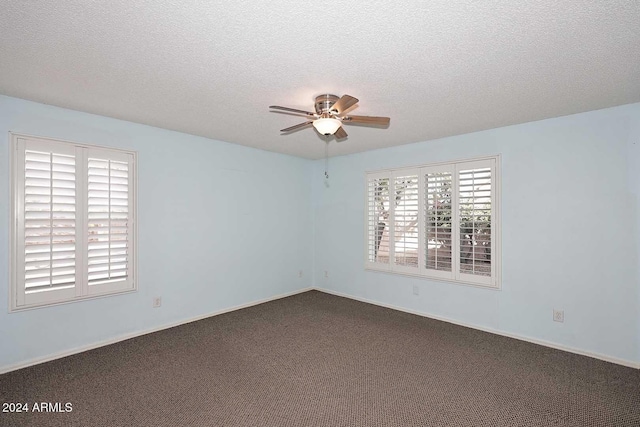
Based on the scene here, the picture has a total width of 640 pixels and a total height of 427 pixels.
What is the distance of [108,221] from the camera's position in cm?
346

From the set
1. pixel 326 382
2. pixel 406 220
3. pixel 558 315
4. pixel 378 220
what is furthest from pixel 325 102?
pixel 558 315

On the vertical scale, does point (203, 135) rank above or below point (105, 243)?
above

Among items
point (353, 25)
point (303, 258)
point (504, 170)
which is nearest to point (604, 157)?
point (504, 170)

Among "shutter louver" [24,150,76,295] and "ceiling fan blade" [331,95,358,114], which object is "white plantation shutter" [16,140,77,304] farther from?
"ceiling fan blade" [331,95,358,114]

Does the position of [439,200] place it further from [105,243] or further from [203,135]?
[105,243]

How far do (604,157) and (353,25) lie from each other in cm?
295

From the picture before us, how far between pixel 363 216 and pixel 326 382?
289 cm

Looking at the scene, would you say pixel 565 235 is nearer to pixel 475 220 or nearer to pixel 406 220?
pixel 475 220

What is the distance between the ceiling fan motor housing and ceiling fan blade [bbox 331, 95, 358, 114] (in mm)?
92

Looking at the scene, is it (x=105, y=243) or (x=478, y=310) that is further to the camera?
(x=478, y=310)

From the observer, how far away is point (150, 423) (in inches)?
84.9

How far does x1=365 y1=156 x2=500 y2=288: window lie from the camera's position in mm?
3871

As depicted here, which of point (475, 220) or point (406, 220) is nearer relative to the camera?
point (475, 220)

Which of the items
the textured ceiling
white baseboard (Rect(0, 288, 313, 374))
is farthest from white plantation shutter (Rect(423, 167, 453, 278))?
white baseboard (Rect(0, 288, 313, 374))
